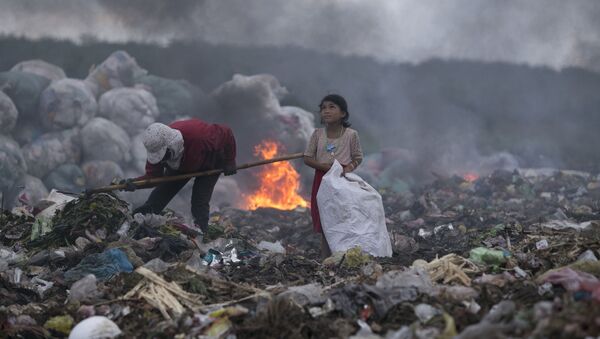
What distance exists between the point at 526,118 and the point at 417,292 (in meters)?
15.7

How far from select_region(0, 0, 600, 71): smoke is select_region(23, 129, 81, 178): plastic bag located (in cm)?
307

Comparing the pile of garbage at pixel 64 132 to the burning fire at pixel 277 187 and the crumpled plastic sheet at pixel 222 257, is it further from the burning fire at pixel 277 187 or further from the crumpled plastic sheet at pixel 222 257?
the crumpled plastic sheet at pixel 222 257

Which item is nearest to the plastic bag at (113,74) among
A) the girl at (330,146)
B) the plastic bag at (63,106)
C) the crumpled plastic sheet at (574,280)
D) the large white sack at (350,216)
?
the plastic bag at (63,106)

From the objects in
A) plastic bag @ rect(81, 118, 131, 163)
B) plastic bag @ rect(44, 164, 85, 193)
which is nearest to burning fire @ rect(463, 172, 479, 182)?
plastic bag @ rect(81, 118, 131, 163)

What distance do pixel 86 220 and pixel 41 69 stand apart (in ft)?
22.7

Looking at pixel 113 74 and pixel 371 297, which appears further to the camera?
pixel 113 74

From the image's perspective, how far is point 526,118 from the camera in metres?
18.8

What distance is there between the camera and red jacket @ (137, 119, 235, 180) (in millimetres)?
7031

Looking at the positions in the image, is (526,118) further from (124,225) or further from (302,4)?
(124,225)

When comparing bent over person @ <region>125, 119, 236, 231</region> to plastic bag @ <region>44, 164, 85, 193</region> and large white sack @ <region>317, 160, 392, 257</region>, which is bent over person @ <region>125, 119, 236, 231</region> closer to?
large white sack @ <region>317, 160, 392, 257</region>

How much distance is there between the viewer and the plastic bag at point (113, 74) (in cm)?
1275

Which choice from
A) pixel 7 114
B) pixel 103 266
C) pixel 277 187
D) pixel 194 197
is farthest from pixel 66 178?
pixel 103 266

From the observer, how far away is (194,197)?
743cm

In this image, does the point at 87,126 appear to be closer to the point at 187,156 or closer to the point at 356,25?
the point at 187,156
